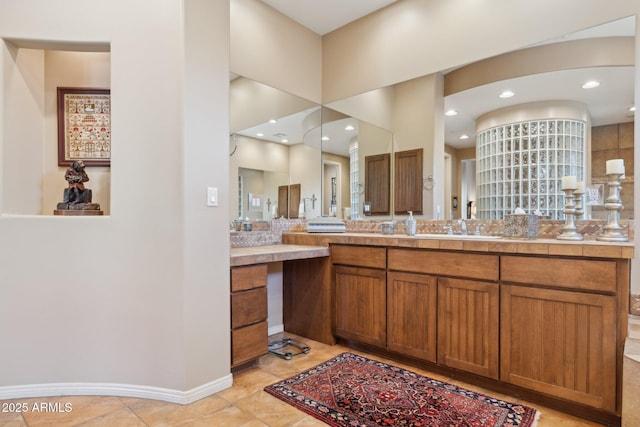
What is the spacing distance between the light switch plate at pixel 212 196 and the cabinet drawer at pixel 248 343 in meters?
0.85

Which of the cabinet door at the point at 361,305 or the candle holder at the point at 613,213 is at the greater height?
the candle holder at the point at 613,213

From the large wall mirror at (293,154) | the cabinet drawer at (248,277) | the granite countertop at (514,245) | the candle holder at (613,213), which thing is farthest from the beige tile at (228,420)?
the candle holder at (613,213)


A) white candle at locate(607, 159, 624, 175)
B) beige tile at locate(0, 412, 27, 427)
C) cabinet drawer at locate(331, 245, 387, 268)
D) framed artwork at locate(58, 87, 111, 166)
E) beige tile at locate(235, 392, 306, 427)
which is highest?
framed artwork at locate(58, 87, 111, 166)

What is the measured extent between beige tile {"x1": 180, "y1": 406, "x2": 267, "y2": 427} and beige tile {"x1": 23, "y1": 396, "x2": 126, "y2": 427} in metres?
0.49

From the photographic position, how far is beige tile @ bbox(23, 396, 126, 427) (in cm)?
180

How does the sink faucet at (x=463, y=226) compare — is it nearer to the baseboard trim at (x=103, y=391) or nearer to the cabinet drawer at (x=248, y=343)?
the cabinet drawer at (x=248, y=343)

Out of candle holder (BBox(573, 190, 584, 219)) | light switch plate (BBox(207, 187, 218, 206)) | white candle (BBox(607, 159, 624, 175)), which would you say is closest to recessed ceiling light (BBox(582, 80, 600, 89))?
white candle (BBox(607, 159, 624, 175))

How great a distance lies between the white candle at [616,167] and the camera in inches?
78.9

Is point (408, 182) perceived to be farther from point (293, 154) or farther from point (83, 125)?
point (83, 125)

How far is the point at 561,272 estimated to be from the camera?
1.86m

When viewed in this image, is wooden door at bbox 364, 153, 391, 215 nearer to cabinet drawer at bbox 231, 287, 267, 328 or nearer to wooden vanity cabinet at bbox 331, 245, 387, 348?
wooden vanity cabinet at bbox 331, 245, 387, 348

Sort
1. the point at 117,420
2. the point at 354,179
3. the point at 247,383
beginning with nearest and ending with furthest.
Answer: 1. the point at 117,420
2. the point at 247,383
3. the point at 354,179

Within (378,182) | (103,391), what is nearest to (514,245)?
(378,182)

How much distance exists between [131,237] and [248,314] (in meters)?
0.88
